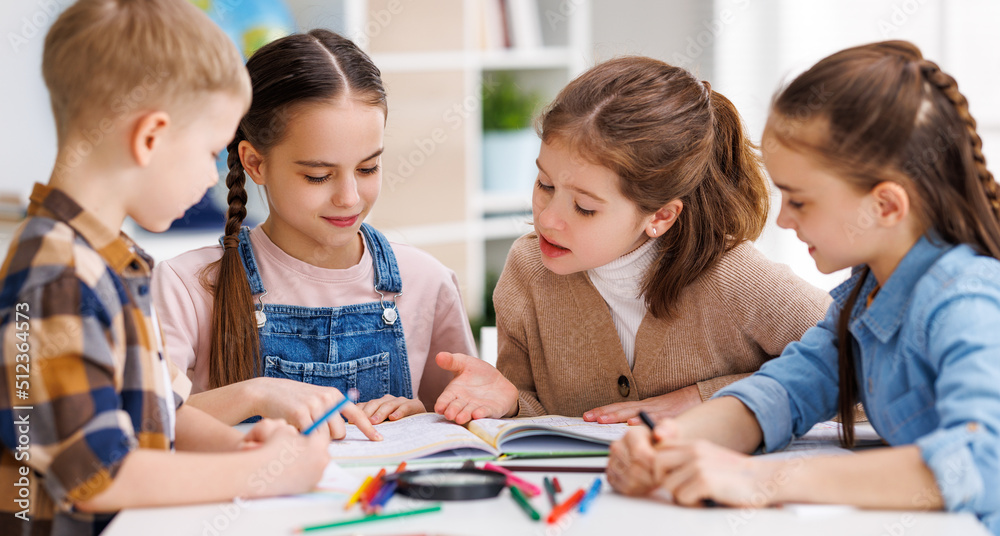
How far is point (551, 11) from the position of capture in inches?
116

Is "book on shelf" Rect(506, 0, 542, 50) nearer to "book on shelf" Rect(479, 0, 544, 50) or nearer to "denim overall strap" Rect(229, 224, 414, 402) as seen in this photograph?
"book on shelf" Rect(479, 0, 544, 50)

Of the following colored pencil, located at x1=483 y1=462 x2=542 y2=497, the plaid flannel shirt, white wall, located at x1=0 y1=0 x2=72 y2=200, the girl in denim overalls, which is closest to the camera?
the plaid flannel shirt

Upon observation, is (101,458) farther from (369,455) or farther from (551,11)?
(551,11)

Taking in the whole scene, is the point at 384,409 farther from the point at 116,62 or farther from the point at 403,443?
the point at 116,62

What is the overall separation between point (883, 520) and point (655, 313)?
57 cm

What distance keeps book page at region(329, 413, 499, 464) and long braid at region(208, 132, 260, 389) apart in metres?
0.27

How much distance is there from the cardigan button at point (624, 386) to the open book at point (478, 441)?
203 millimetres

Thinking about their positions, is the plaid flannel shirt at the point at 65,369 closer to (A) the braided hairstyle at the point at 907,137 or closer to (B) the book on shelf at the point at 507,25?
(A) the braided hairstyle at the point at 907,137

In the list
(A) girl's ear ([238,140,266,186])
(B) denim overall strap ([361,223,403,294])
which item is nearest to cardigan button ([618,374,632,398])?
(B) denim overall strap ([361,223,403,294])

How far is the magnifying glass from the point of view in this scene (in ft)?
2.54

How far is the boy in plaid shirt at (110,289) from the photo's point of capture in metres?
0.70

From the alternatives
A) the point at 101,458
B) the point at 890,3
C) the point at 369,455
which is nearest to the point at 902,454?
the point at 369,455

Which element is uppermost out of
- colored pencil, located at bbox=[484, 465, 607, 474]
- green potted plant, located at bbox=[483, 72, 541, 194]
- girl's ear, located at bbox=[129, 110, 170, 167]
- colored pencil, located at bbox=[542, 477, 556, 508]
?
girl's ear, located at bbox=[129, 110, 170, 167]

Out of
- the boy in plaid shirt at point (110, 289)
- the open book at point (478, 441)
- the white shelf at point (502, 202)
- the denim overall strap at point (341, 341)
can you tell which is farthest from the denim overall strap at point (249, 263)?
the white shelf at point (502, 202)
